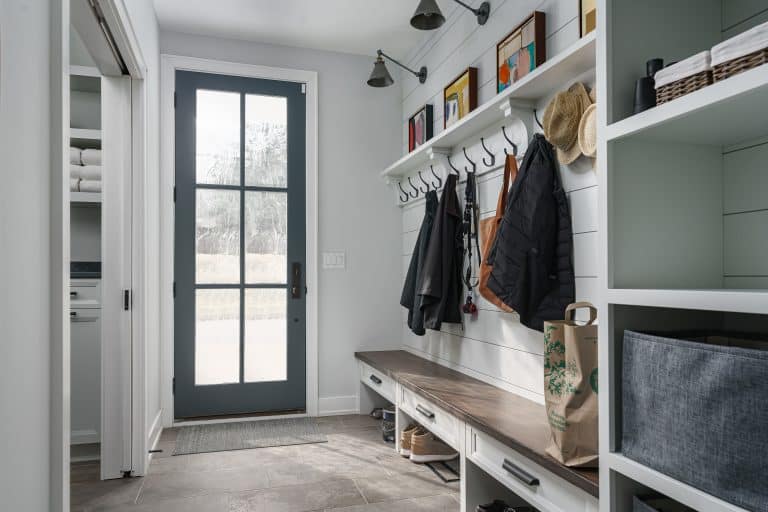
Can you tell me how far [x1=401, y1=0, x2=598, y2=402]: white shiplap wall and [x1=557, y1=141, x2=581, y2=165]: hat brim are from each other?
4cm

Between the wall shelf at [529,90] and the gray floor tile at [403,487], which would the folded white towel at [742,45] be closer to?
the wall shelf at [529,90]

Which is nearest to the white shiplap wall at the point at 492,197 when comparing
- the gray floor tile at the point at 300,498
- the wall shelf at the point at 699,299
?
the wall shelf at the point at 699,299

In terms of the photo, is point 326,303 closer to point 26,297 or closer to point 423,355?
point 423,355

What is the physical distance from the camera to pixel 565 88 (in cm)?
212

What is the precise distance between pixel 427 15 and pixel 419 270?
4.59 ft

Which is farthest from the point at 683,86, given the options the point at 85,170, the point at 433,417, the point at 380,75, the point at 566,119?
the point at 85,170

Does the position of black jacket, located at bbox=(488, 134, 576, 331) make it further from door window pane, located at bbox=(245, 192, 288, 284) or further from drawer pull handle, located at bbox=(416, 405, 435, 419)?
door window pane, located at bbox=(245, 192, 288, 284)

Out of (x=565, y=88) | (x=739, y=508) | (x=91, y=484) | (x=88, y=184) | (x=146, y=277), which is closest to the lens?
(x=739, y=508)

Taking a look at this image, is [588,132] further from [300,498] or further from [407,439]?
[300,498]

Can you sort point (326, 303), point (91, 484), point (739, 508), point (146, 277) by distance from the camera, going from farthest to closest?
1. point (326, 303)
2. point (146, 277)
3. point (91, 484)
4. point (739, 508)

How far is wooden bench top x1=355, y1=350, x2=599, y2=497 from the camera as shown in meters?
1.54

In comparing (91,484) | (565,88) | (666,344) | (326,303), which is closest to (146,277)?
(91,484)

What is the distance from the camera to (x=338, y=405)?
12.4ft

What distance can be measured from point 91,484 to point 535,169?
8.32 feet
